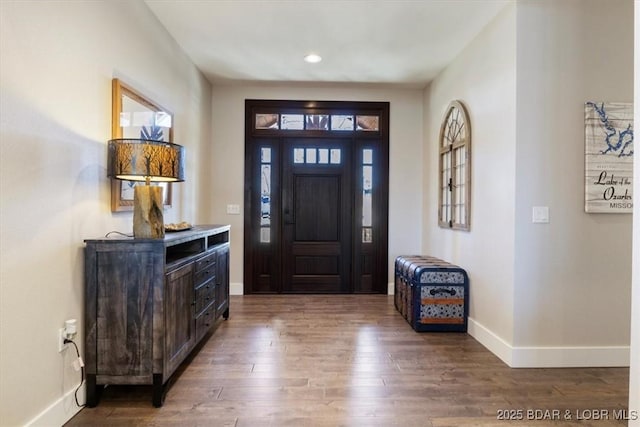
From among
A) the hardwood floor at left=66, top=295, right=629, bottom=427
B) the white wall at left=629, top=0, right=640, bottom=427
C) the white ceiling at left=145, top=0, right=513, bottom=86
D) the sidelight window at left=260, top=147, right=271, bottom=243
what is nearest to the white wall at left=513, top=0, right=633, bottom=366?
the hardwood floor at left=66, top=295, right=629, bottom=427

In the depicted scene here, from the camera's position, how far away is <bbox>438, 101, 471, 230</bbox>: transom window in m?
3.37

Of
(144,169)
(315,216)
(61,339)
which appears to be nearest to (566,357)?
(315,216)

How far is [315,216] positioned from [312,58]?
1984mm

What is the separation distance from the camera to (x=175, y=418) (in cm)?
193

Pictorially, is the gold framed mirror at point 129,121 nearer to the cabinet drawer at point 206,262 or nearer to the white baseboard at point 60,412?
the cabinet drawer at point 206,262

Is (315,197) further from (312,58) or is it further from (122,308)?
(122,308)

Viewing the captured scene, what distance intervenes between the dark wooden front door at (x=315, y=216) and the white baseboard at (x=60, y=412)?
2944mm

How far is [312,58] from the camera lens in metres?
3.77

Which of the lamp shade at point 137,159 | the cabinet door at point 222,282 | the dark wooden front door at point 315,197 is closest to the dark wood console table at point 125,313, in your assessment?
the lamp shade at point 137,159

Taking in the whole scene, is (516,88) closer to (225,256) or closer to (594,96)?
(594,96)

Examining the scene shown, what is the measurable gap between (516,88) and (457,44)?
1115mm

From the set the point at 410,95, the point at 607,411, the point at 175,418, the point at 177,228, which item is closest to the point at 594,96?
A: the point at 607,411

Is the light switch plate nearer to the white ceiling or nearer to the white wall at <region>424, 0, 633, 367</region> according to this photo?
the white wall at <region>424, 0, 633, 367</region>

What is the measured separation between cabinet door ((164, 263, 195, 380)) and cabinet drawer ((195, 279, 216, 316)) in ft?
0.45
